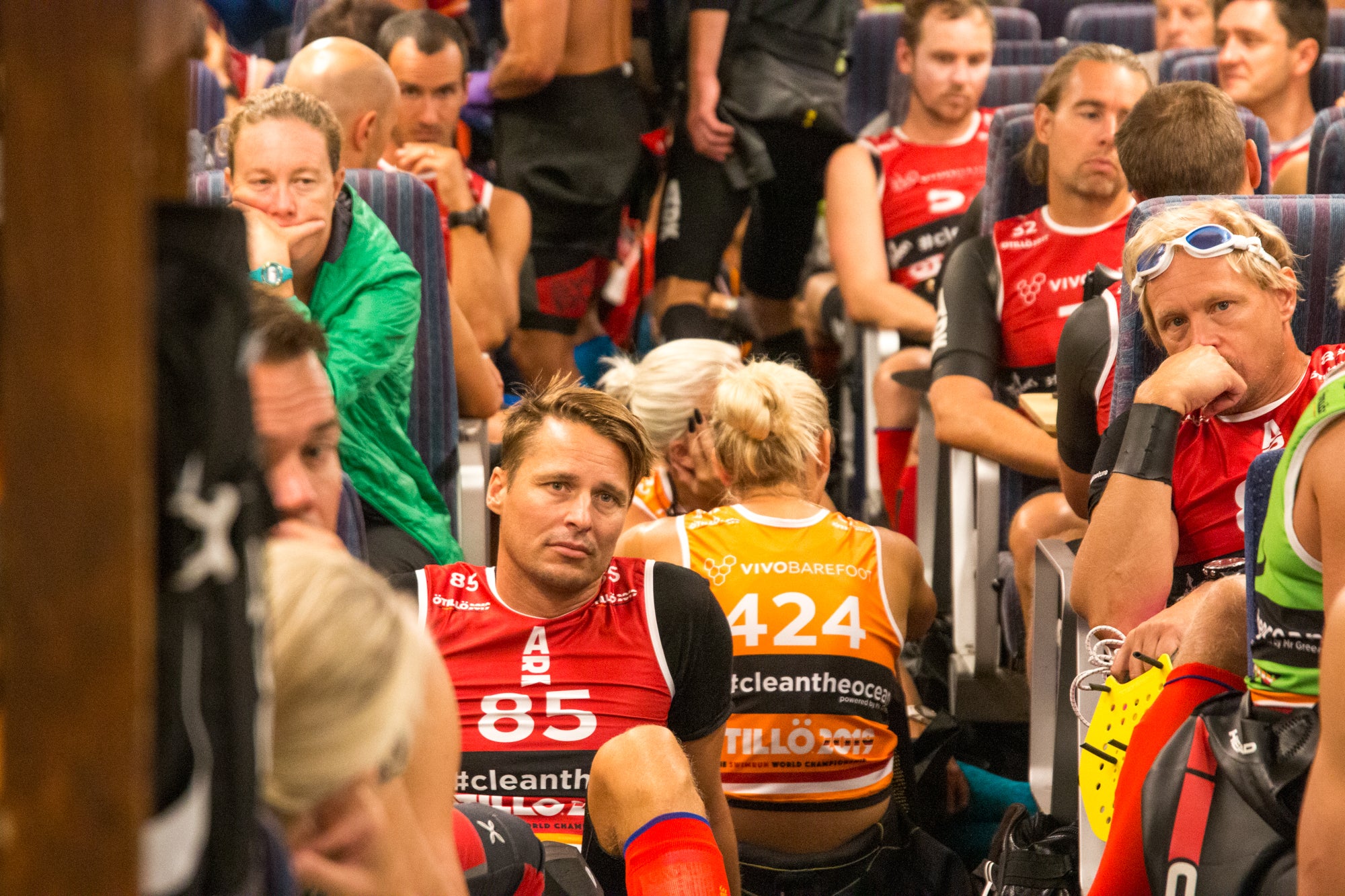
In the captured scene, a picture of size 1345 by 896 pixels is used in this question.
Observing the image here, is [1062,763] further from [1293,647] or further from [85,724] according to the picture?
[85,724]

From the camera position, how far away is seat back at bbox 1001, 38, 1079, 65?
16.3ft

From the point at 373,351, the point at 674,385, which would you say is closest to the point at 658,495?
the point at 674,385

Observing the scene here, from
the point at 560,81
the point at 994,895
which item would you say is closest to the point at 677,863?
the point at 994,895

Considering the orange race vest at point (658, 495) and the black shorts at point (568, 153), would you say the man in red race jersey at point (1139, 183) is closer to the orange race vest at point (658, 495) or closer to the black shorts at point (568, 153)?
the orange race vest at point (658, 495)

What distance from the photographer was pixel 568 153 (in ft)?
12.7

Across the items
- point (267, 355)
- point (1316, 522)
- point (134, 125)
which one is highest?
point (134, 125)

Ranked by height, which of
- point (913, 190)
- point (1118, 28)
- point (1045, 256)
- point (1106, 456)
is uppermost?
point (1118, 28)

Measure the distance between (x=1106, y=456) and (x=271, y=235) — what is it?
47.9 inches

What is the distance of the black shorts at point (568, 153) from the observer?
152 inches

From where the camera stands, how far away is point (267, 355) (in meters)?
1.18

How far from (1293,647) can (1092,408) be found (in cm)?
102

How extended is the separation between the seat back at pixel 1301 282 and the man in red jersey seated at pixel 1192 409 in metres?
0.05

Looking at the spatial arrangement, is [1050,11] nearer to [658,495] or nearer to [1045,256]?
[1045,256]

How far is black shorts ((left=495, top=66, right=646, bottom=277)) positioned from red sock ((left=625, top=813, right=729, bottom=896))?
2487 millimetres
